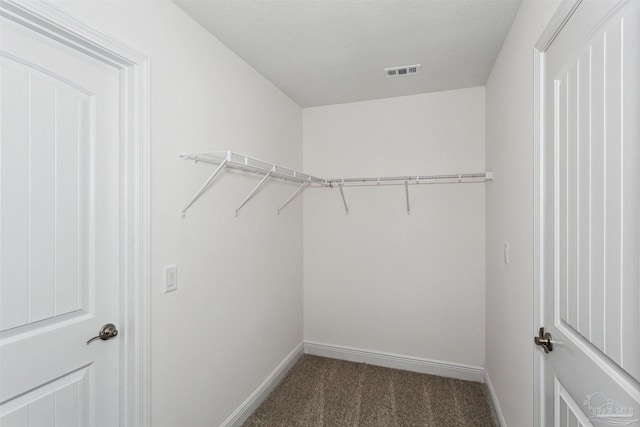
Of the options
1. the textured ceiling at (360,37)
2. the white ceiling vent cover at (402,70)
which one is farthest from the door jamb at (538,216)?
the white ceiling vent cover at (402,70)

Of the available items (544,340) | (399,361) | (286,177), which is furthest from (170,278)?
(399,361)

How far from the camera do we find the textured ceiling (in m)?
1.58

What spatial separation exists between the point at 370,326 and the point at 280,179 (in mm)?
1608

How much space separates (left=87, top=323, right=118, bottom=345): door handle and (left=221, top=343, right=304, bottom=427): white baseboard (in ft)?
3.38

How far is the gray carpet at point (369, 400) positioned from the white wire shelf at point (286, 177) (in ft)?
4.78

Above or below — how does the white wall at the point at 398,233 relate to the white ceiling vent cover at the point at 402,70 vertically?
below

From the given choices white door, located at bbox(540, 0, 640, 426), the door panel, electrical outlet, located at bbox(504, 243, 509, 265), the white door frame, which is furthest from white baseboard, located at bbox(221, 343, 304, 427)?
electrical outlet, located at bbox(504, 243, 509, 265)

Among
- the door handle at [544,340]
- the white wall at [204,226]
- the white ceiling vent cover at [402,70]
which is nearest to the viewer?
the door handle at [544,340]

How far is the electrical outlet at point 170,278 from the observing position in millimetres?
1518

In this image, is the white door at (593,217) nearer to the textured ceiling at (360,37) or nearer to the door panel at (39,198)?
the textured ceiling at (360,37)

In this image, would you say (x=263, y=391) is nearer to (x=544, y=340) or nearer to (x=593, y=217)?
(x=544, y=340)

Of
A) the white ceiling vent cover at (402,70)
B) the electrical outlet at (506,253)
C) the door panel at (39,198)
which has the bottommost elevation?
the electrical outlet at (506,253)

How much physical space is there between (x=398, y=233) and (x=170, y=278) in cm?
194

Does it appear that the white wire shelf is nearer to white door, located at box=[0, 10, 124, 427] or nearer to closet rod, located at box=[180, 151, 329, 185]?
closet rod, located at box=[180, 151, 329, 185]
